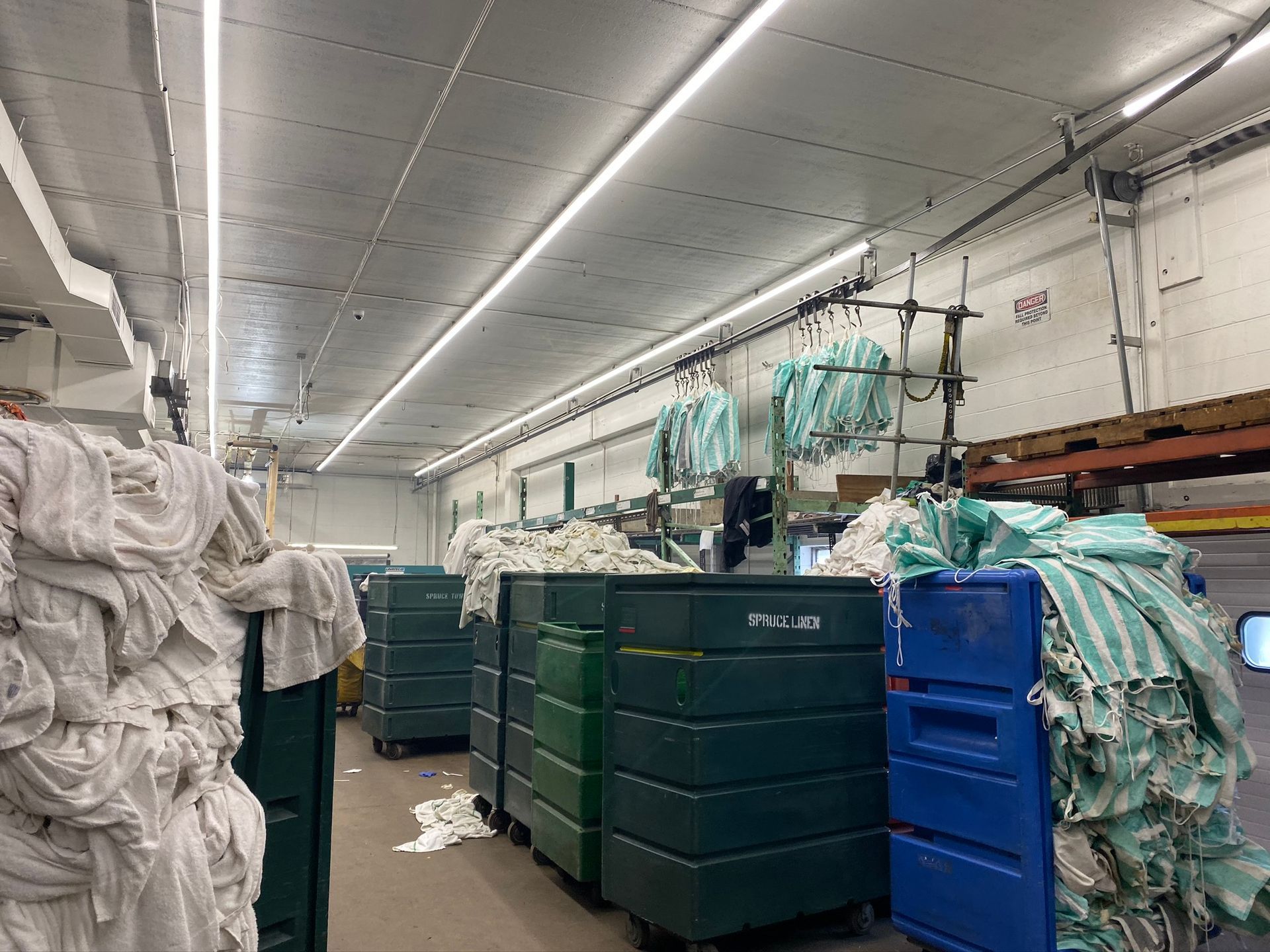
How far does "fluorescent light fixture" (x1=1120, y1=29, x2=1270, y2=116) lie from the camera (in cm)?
452

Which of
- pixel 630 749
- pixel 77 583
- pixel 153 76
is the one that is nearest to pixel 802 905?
pixel 630 749

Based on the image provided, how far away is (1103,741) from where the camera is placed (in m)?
2.87

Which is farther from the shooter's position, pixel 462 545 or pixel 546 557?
pixel 462 545

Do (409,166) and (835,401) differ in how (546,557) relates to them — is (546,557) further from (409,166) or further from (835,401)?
(409,166)

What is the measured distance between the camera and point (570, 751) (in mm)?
4078

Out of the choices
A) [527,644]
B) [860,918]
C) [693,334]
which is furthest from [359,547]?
[860,918]

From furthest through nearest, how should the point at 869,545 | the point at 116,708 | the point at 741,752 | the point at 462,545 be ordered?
the point at 462,545 → the point at 869,545 → the point at 741,752 → the point at 116,708

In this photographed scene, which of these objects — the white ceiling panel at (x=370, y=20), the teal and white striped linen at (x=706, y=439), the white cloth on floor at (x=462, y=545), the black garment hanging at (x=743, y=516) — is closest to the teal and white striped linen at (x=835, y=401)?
the black garment hanging at (x=743, y=516)

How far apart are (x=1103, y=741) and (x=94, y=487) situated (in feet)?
10.3

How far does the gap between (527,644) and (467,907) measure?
54.4 inches

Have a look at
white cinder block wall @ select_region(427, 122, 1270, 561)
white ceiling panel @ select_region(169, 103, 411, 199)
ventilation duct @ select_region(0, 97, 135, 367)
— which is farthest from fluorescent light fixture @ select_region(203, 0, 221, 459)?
white cinder block wall @ select_region(427, 122, 1270, 561)

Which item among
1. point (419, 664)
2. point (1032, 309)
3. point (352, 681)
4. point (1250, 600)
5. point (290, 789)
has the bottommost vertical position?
point (352, 681)

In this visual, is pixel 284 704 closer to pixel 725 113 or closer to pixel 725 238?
pixel 725 113

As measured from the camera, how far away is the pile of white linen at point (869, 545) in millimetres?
4148
